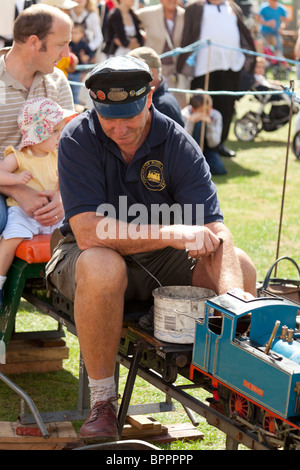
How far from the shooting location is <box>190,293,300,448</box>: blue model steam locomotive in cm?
261

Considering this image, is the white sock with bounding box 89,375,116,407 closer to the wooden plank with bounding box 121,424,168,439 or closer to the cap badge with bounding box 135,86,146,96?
the wooden plank with bounding box 121,424,168,439

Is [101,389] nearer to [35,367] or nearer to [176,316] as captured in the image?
[176,316]

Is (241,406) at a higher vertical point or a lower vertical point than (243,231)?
higher

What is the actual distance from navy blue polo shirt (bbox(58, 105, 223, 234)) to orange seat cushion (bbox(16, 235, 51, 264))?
647 millimetres

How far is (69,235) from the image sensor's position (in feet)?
12.1

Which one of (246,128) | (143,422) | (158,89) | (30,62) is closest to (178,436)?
(143,422)

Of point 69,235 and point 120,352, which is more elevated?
point 69,235

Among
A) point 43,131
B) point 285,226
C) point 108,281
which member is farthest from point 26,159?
point 285,226

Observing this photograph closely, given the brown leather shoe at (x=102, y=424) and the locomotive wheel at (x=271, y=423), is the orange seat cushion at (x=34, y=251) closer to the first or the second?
the brown leather shoe at (x=102, y=424)

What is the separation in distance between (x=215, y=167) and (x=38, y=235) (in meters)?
6.00

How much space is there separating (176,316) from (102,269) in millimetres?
359

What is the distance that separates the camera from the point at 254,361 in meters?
2.72

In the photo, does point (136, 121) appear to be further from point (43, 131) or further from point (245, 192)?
point (245, 192)

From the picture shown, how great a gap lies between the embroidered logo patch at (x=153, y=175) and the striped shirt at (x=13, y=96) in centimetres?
129
